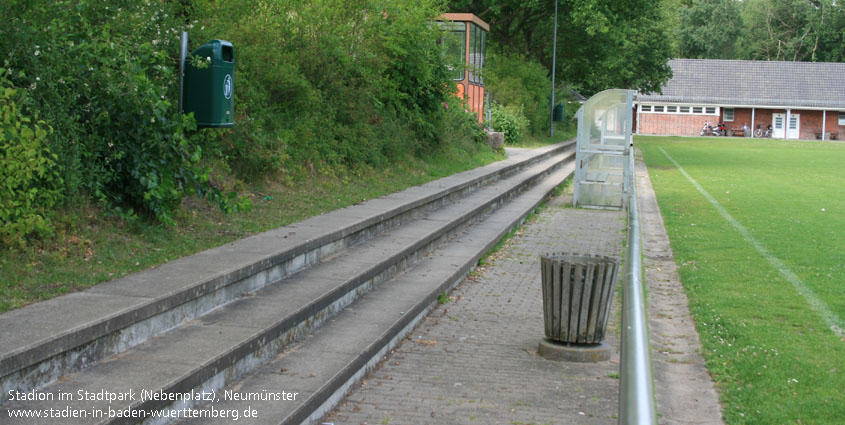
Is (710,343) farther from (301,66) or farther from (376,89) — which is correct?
(376,89)

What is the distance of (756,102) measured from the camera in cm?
7538

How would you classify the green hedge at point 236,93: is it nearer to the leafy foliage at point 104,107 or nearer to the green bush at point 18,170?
the leafy foliage at point 104,107

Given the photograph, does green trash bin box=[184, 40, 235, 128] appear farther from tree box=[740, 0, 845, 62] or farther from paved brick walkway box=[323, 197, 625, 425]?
tree box=[740, 0, 845, 62]

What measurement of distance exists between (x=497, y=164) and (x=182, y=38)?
1511 cm

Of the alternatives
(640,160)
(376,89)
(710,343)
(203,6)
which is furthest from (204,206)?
(640,160)

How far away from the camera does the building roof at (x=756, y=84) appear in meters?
75.4

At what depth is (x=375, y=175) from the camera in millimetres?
15445

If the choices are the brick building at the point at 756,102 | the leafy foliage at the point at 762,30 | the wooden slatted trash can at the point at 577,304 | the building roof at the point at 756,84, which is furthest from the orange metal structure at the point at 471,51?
the leafy foliage at the point at 762,30

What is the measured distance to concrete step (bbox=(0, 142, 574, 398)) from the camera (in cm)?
454

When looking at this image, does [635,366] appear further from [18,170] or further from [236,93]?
[236,93]

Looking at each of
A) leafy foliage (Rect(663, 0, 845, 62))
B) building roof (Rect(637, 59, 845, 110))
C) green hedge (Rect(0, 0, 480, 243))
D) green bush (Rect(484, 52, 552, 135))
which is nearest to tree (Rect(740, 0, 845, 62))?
leafy foliage (Rect(663, 0, 845, 62))

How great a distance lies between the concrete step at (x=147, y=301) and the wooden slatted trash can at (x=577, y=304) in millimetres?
2515

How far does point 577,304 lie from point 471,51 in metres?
25.5

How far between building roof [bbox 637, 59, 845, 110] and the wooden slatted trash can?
232 ft
